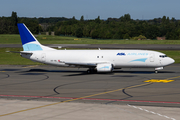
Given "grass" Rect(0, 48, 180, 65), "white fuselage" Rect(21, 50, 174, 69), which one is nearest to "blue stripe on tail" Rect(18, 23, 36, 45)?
"white fuselage" Rect(21, 50, 174, 69)

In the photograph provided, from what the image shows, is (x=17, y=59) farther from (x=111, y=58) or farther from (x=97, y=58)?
(x=111, y=58)

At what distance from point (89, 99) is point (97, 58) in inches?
801

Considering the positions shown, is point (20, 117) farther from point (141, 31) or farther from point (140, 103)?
point (141, 31)

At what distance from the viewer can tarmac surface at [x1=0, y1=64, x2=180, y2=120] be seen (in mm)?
20047

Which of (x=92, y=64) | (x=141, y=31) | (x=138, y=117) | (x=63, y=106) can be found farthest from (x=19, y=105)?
(x=141, y=31)

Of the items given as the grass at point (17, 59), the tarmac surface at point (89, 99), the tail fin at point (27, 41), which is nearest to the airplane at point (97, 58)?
the tail fin at point (27, 41)

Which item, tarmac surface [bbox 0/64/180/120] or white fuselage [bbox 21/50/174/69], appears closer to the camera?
tarmac surface [bbox 0/64/180/120]

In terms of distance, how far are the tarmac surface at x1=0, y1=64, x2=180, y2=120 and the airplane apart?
6481 millimetres

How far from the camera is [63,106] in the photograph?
22.8m

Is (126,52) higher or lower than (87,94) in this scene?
higher

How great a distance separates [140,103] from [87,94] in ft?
22.0

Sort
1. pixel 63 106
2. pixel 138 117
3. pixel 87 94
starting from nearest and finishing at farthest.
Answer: pixel 138 117 < pixel 63 106 < pixel 87 94

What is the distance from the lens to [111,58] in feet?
148

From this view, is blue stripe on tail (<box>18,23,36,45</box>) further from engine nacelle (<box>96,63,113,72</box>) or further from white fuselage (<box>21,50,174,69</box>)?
engine nacelle (<box>96,63,113,72</box>)
